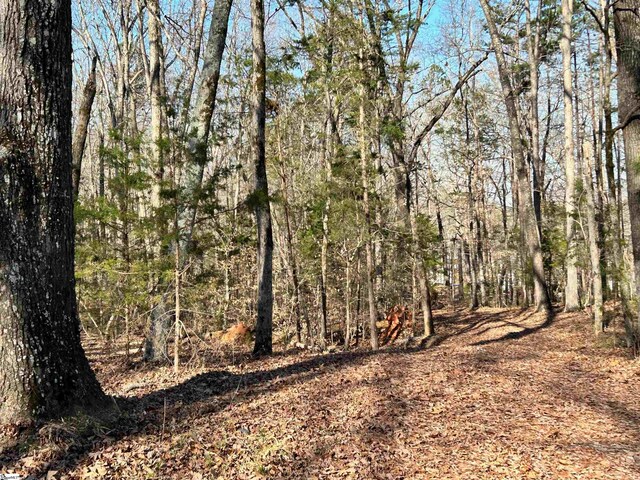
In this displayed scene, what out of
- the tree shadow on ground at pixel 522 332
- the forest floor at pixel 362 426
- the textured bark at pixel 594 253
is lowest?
the tree shadow on ground at pixel 522 332

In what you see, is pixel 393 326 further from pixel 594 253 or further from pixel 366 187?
pixel 594 253

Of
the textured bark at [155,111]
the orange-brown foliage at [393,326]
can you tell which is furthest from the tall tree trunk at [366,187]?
the orange-brown foliage at [393,326]

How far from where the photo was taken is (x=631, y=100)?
704 centimetres

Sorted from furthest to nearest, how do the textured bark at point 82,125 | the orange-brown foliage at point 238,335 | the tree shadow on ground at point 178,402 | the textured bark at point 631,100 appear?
the orange-brown foliage at point 238,335 < the textured bark at point 82,125 < the textured bark at point 631,100 < the tree shadow on ground at point 178,402

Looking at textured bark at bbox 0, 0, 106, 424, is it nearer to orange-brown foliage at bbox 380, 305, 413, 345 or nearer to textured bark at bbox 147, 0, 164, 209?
textured bark at bbox 147, 0, 164, 209

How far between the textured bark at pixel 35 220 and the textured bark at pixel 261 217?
5250 mm

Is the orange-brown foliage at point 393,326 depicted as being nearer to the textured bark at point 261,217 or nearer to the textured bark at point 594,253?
the textured bark at point 594,253

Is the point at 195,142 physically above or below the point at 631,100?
below

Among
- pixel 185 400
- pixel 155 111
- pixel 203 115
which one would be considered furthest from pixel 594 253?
pixel 155 111

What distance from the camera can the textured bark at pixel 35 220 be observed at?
3.64 metres

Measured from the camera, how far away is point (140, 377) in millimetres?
7121

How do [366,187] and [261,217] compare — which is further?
[366,187]

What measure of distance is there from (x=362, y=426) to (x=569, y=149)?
12192mm

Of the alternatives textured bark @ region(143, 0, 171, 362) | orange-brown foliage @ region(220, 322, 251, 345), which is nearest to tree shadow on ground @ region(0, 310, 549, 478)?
textured bark @ region(143, 0, 171, 362)
